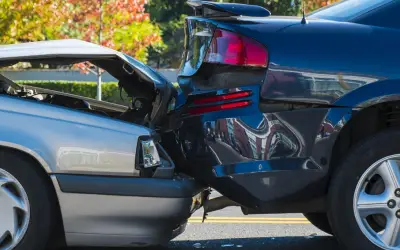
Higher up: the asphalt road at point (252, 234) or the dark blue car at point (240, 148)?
the dark blue car at point (240, 148)

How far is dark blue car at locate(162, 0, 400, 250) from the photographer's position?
3.64 metres

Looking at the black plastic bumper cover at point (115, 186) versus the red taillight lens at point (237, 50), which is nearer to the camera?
the black plastic bumper cover at point (115, 186)

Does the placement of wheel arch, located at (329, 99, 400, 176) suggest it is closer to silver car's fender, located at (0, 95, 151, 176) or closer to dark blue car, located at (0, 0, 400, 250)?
dark blue car, located at (0, 0, 400, 250)

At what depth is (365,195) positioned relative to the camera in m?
3.71

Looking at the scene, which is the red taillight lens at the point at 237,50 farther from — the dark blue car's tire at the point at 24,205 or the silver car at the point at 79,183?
the dark blue car's tire at the point at 24,205

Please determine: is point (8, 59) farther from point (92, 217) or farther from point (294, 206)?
point (294, 206)

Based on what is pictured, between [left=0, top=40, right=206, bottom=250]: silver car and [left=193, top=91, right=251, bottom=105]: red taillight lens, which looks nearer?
[left=0, top=40, right=206, bottom=250]: silver car

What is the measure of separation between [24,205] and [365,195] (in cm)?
203

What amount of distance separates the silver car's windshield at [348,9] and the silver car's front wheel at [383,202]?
957 mm

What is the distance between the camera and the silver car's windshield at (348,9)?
3.94 meters

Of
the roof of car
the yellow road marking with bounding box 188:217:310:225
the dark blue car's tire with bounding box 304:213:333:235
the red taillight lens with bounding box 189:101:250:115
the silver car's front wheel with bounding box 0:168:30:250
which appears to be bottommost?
the yellow road marking with bounding box 188:217:310:225

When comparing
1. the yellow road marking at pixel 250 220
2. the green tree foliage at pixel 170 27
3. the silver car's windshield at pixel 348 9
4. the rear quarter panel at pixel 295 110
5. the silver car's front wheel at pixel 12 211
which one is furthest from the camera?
the green tree foliage at pixel 170 27

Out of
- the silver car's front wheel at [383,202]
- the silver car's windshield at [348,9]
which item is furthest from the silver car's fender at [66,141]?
A: the silver car's windshield at [348,9]

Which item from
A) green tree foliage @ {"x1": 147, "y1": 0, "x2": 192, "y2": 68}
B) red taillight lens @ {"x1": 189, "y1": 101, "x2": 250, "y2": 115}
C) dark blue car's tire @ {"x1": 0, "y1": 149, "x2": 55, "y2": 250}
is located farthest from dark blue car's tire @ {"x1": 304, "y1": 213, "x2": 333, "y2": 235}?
green tree foliage @ {"x1": 147, "y1": 0, "x2": 192, "y2": 68}
